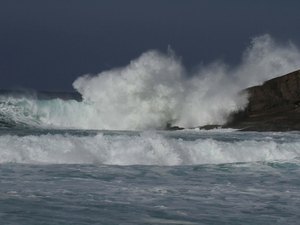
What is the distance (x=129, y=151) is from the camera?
67.6ft

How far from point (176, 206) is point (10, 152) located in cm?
803

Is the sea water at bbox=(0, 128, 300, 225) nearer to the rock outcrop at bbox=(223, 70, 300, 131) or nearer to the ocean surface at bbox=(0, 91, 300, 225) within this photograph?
the ocean surface at bbox=(0, 91, 300, 225)

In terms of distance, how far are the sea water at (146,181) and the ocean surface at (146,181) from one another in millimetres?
16

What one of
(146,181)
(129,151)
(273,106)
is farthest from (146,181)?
(273,106)

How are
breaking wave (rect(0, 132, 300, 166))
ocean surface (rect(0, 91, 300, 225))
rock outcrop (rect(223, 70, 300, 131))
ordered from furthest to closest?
rock outcrop (rect(223, 70, 300, 131)) < breaking wave (rect(0, 132, 300, 166)) < ocean surface (rect(0, 91, 300, 225))

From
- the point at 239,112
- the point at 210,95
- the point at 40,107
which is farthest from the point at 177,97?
the point at 40,107

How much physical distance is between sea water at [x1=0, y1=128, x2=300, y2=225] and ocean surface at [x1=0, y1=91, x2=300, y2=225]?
0.02 m

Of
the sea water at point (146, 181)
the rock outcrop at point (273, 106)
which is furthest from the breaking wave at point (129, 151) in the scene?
the rock outcrop at point (273, 106)

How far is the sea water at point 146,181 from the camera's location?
37.0 feet

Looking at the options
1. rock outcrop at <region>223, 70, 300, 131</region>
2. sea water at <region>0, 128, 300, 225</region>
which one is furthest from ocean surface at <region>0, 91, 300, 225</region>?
rock outcrop at <region>223, 70, 300, 131</region>

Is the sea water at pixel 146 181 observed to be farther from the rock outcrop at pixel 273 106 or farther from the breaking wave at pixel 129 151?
the rock outcrop at pixel 273 106

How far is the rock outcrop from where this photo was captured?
119 ft

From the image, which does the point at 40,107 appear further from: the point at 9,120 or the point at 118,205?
the point at 118,205

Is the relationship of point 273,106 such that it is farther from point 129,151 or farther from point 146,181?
point 146,181
